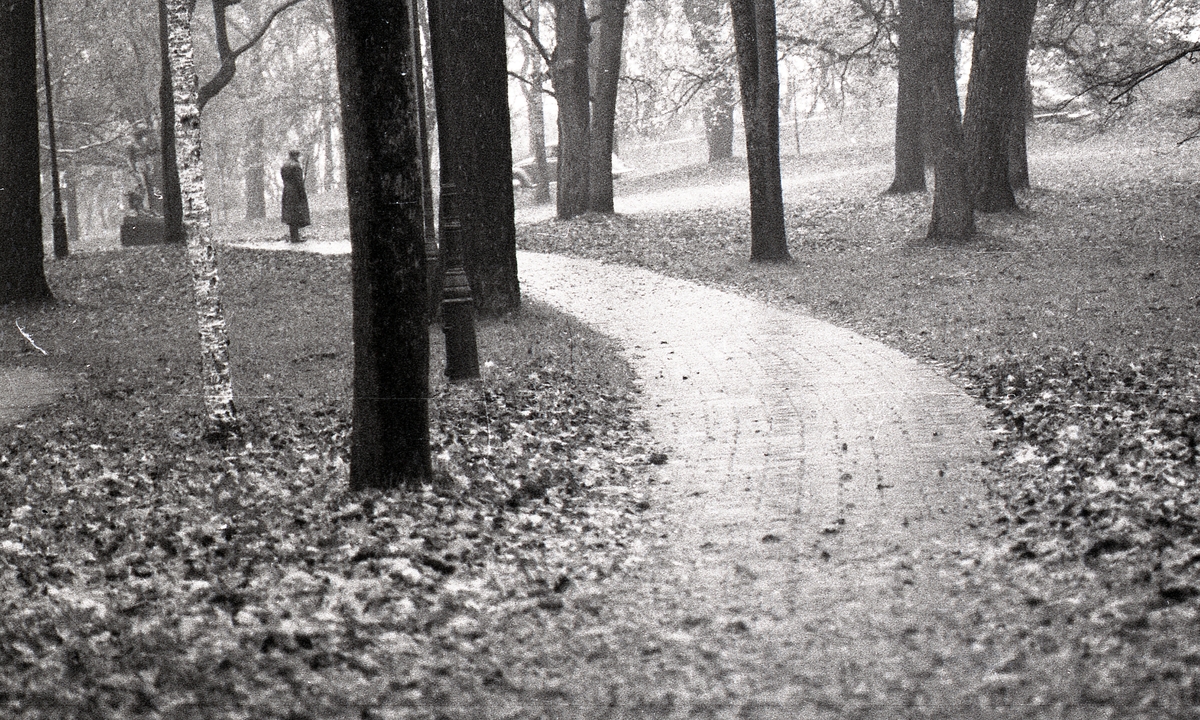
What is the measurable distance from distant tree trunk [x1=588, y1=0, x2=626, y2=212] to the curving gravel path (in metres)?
16.3

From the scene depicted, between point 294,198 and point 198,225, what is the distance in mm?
18295

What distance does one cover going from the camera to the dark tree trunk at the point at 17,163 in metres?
19.3

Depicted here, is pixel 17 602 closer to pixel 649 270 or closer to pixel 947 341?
pixel 947 341

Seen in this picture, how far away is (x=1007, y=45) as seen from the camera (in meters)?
22.2

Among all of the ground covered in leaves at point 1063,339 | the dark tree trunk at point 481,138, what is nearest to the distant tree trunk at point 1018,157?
the ground covered in leaves at point 1063,339

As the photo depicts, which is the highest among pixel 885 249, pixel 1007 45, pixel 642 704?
pixel 1007 45

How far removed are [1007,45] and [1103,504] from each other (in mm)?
17104

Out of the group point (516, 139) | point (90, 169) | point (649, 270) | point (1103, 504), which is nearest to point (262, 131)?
point (90, 169)

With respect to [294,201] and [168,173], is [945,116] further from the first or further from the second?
[168,173]

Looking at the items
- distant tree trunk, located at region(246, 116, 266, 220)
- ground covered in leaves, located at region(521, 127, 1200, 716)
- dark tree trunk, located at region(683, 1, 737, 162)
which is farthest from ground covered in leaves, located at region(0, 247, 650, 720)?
distant tree trunk, located at region(246, 116, 266, 220)

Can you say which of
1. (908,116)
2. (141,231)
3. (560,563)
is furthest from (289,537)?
(141,231)

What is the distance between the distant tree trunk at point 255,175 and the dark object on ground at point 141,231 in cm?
2033

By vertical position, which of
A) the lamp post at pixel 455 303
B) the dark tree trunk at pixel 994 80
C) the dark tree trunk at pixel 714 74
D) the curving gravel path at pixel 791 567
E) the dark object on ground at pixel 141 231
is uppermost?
the dark tree trunk at pixel 714 74

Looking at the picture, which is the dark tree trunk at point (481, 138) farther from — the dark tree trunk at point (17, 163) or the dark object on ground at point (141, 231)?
the dark object on ground at point (141, 231)
